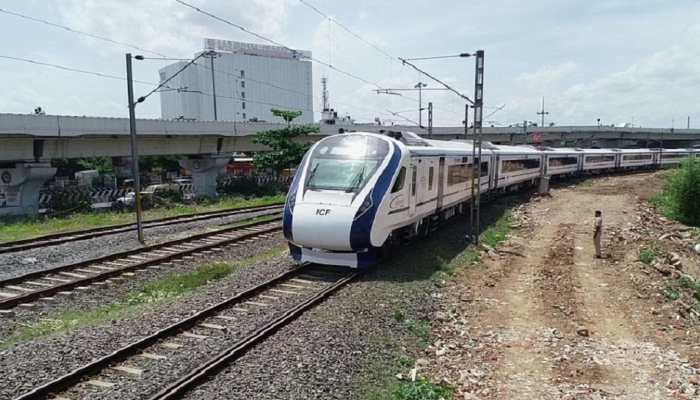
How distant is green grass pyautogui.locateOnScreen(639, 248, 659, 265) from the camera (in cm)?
1482

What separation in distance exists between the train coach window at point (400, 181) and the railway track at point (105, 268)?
6.09 metres

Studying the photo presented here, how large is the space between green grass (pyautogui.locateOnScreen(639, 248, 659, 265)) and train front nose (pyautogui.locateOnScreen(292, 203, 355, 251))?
8636 millimetres

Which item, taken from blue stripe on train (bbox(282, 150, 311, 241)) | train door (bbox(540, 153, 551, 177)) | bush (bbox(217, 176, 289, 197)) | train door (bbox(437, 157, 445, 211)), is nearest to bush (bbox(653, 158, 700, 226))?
train door (bbox(540, 153, 551, 177))

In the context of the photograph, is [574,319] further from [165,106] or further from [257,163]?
[165,106]

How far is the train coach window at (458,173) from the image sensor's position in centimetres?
1747

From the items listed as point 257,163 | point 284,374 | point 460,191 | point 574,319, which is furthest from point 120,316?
point 257,163

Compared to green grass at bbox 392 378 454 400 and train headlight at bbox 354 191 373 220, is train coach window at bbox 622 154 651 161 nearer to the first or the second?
train headlight at bbox 354 191 373 220

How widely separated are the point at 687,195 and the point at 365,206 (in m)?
21.7

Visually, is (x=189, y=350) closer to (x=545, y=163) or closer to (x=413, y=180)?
(x=413, y=180)

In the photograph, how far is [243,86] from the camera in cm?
13112

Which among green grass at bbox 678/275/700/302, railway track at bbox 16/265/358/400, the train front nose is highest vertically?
the train front nose

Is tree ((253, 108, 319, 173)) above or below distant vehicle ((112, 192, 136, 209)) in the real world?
above

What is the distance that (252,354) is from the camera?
739 cm

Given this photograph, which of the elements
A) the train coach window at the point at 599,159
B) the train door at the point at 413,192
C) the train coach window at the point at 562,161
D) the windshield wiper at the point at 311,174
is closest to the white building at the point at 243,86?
the train coach window at the point at 599,159
